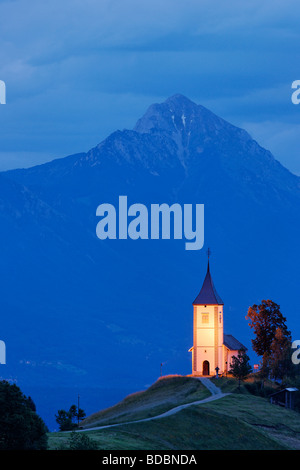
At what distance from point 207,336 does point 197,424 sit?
4909 cm

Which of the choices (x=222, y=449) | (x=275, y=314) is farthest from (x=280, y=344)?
(x=222, y=449)

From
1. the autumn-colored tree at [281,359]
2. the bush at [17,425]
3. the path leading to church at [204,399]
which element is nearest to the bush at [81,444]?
the bush at [17,425]

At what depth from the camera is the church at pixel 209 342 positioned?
14150cm

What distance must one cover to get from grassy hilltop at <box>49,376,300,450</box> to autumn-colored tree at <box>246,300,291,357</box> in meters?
12.5

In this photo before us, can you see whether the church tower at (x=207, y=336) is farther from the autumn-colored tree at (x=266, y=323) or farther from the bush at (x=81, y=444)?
the bush at (x=81, y=444)

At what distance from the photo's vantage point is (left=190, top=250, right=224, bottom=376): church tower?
464 feet

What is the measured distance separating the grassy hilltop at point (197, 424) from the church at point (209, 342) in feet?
34.7

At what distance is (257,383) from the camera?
436 feet

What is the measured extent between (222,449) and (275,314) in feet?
177

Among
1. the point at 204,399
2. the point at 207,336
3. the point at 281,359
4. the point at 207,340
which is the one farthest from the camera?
the point at 207,336

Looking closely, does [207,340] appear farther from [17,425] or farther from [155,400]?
[17,425]

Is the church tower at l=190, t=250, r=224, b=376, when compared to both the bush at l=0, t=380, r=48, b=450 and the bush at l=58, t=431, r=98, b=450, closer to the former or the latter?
the bush at l=58, t=431, r=98, b=450

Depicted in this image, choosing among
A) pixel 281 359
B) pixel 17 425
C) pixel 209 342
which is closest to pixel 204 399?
pixel 281 359

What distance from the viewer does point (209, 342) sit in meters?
142
